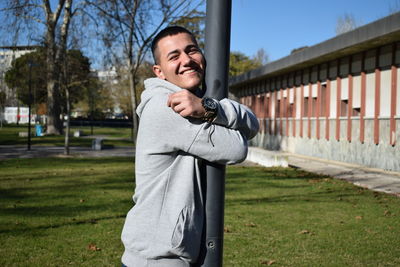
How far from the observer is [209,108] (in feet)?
6.49

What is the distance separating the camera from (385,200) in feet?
34.7

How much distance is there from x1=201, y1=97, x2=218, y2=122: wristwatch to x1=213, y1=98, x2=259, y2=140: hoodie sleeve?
0.9 inches

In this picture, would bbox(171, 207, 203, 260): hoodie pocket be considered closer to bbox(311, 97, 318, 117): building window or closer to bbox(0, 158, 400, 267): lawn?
bbox(0, 158, 400, 267): lawn

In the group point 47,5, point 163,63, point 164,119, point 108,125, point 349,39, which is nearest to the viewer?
point 164,119

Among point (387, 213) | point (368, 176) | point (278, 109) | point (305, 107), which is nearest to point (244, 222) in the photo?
point (387, 213)

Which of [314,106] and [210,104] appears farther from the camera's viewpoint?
[314,106]

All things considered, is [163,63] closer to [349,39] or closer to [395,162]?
[395,162]

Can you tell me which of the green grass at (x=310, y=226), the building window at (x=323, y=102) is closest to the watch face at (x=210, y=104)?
the green grass at (x=310, y=226)

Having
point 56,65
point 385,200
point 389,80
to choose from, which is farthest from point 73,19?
point 385,200

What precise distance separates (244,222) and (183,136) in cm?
625

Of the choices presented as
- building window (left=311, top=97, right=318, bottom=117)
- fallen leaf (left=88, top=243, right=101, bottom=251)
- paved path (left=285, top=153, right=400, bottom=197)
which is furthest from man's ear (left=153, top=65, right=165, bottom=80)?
building window (left=311, top=97, right=318, bottom=117)

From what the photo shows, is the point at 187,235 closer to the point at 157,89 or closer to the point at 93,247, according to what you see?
the point at 157,89

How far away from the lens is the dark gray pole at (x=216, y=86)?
213 centimetres

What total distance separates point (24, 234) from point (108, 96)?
212 ft
